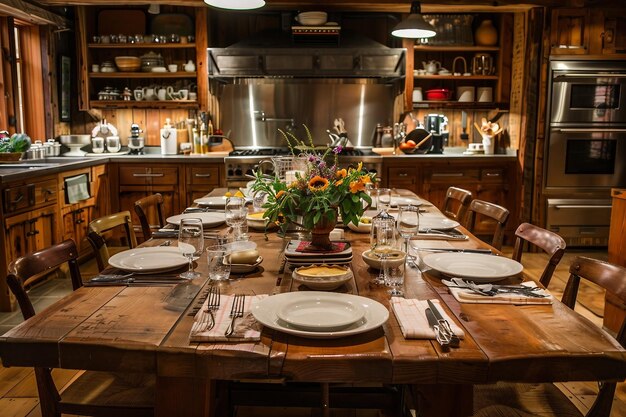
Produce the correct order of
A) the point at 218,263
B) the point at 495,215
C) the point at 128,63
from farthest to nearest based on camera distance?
the point at 128,63
the point at 495,215
the point at 218,263

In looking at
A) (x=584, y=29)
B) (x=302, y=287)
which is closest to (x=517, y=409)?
(x=302, y=287)

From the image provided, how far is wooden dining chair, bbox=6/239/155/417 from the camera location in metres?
1.54

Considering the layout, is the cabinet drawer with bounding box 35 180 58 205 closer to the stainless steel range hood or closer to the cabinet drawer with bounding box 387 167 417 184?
the stainless steel range hood

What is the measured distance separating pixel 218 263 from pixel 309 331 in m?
0.46

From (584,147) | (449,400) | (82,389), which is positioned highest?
(584,147)

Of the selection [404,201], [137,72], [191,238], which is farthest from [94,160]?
[191,238]

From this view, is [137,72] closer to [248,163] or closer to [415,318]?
[248,163]

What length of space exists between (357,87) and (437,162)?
1.25m

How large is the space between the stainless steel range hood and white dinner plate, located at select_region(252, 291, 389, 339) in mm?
4132

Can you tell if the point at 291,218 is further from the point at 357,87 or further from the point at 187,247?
the point at 357,87

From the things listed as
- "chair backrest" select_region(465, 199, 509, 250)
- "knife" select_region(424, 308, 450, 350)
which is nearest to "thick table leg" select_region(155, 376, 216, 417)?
"knife" select_region(424, 308, 450, 350)

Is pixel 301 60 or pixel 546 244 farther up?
pixel 301 60

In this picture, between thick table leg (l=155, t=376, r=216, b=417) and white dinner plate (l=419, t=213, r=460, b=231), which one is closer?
thick table leg (l=155, t=376, r=216, b=417)

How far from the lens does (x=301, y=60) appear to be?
17.5ft
